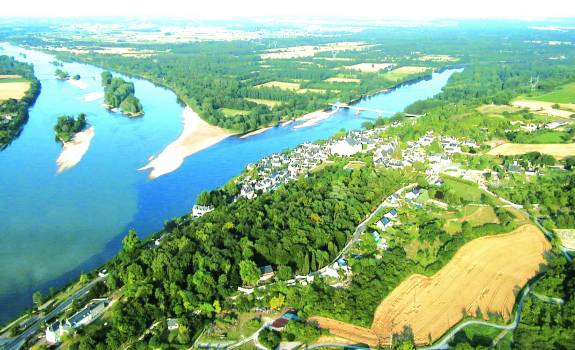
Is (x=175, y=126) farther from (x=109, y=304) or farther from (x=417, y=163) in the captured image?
(x=109, y=304)

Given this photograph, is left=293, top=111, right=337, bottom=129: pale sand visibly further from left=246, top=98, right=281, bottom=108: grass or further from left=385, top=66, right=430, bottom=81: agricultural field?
left=385, top=66, right=430, bottom=81: agricultural field

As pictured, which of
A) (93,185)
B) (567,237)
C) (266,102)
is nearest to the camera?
(567,237)

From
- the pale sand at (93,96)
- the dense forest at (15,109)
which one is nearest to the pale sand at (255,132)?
the dense forest at (15,109)

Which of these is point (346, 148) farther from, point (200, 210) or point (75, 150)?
point (75, 150)

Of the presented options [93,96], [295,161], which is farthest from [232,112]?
[295,161]

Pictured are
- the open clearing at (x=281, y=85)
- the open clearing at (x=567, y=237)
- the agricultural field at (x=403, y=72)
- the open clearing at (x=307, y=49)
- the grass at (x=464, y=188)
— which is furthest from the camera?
the open clearing at (x=307, y=49)

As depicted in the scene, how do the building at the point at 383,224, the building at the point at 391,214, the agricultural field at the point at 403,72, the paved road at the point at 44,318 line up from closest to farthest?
the paved road at the point at 44,318
the building at the point at 383,224
the building at the point at 391,214
the agricultural field at the point at 403,72

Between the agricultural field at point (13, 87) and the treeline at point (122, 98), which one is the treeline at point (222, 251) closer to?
the treeline at point (122, 98)
